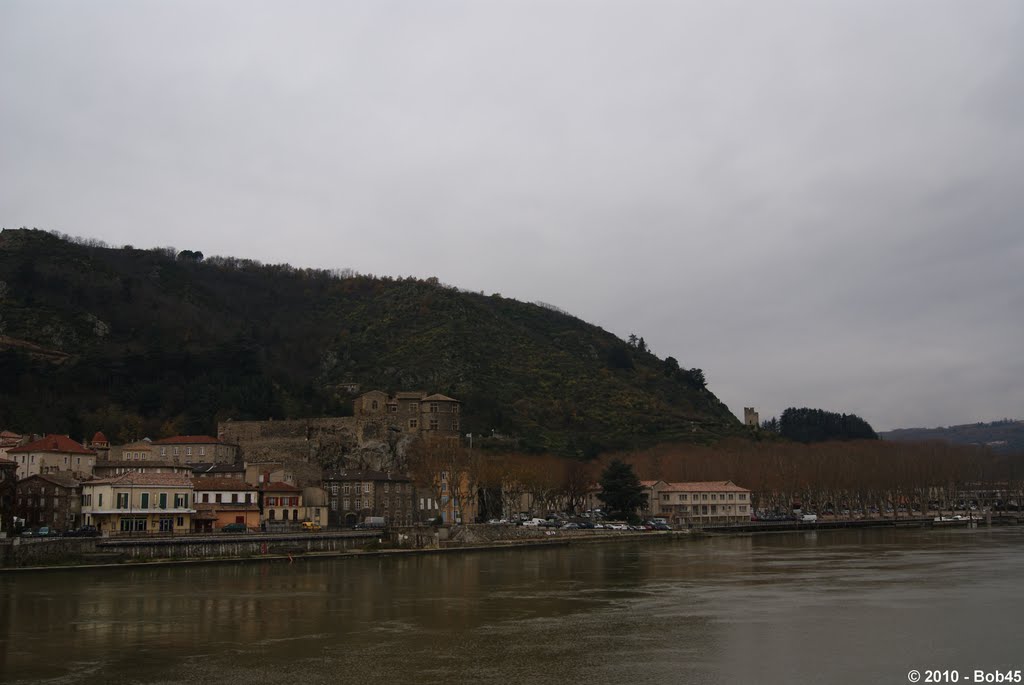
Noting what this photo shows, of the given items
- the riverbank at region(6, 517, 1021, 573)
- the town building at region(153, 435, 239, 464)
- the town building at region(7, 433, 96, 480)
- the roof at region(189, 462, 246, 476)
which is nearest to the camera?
the riverbank at region(6, 517, 1021, 573)

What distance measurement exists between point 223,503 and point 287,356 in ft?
286

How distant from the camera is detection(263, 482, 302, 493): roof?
68438mm

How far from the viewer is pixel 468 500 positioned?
245 ft

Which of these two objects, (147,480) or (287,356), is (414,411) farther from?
(287,356)

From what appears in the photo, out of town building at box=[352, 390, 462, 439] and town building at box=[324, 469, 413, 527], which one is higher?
town building at box=[352, 390, 462, 439]

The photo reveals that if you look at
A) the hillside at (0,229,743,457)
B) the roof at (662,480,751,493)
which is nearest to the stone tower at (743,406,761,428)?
the hillside at (0,229,743,457)

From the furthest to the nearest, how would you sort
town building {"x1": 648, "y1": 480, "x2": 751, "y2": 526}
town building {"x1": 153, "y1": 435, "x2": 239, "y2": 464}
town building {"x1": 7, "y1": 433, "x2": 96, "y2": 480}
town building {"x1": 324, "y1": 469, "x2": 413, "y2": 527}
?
1. town building {"x1": 648, "y1": 480, "x2": 751, "y2": 526}
2. town building {"x1": 153, "y1": 435, "x2": 239, "y2": 464}
3. town building {"x1": 324, "y1": 469, "x2": 413, "y2": 527}
4. town building {"x1": 7, "y1": 433, "x2": 96, "y2": 480}

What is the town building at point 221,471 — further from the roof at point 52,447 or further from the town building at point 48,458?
the roof at point 52,447

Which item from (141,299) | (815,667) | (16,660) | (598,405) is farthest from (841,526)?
(141,299)

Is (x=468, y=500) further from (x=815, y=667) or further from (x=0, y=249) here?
(x=0, y=249)

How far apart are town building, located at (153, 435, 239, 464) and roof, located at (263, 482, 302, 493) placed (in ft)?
46.4

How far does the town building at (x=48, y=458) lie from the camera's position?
6569 centimetres

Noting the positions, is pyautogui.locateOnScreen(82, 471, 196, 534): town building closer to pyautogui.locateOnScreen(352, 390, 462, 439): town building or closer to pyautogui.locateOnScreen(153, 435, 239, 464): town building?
pyautogui.locateOnScreen(153, 435, 239, 464): town building

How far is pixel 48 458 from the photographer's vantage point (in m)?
66.0
